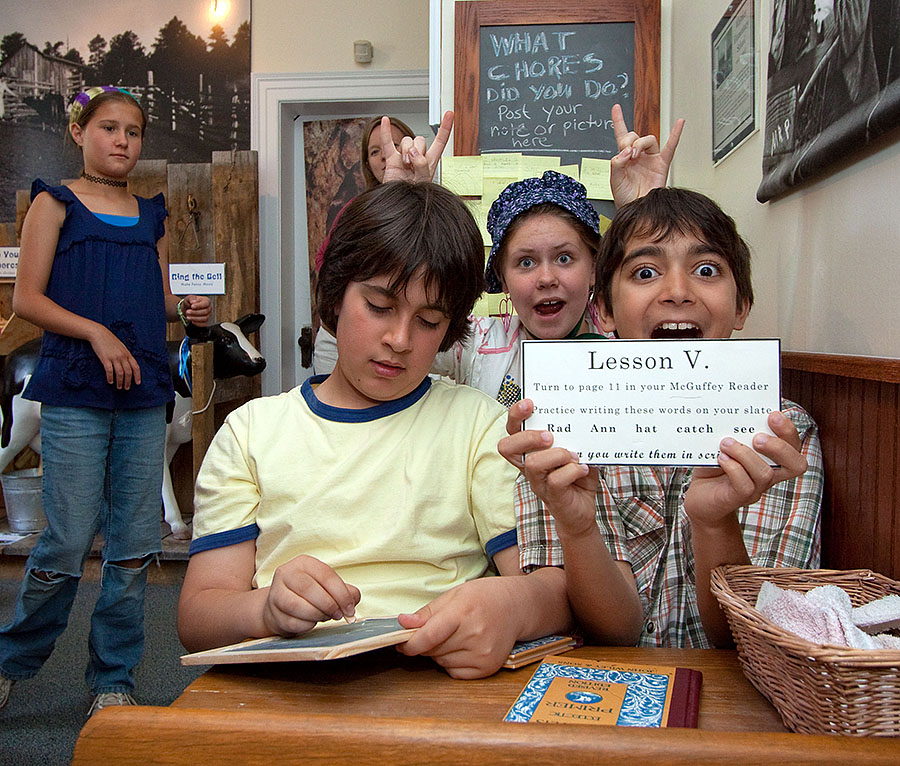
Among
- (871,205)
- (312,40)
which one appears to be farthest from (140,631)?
(312,40)

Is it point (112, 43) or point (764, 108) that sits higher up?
point (112, 43)

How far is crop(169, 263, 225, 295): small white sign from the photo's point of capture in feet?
11.6

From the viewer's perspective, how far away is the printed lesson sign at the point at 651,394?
764 millimetres

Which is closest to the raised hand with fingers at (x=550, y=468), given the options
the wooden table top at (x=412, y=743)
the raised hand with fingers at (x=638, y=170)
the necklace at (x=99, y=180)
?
the wooden table top at (x=412, y=743)

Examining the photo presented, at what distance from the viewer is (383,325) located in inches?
44.9

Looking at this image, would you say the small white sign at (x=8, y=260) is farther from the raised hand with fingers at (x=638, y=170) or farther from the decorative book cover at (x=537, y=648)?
the decorative book cover at (x=537, y=648)

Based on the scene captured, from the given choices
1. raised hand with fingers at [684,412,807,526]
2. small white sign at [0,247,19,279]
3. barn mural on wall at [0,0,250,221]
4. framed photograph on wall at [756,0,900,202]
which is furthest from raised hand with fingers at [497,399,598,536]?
small white sign at [0,247,19,279]

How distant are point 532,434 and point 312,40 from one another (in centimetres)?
431

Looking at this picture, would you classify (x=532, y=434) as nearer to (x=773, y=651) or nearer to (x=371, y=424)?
(x=773, y=651)

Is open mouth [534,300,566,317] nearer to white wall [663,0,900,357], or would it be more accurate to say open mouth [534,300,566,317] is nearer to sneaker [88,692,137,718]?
white wall [663,0,900,357]

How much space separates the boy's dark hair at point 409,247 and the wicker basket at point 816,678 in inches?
23.1

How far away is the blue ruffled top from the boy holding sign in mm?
1439

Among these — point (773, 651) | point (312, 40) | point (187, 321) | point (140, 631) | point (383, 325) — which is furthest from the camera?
point (312, 40)

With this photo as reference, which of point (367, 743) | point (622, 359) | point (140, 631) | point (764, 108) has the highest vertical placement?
point (764, 108)
